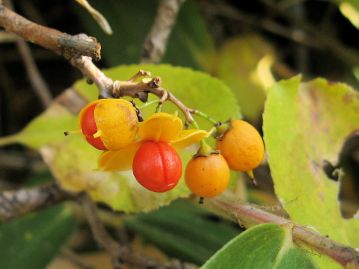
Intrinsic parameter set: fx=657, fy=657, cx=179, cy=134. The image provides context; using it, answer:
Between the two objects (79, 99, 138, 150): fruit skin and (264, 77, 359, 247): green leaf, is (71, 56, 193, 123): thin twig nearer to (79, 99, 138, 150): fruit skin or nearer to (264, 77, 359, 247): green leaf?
(79, 99, 138, 150): fruit skin

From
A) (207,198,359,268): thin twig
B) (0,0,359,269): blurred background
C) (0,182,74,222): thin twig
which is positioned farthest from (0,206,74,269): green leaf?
(207,198,359,268): thin twig

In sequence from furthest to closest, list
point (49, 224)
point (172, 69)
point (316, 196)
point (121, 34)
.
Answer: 1. point (121, 34)
2. point (49, 224)
3. point (172, 69)
4. point (316, 196)

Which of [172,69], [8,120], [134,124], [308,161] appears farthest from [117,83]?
[8,120]

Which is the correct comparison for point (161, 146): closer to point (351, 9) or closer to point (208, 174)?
point (208, 174)

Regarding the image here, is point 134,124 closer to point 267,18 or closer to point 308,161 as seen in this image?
point 308,161

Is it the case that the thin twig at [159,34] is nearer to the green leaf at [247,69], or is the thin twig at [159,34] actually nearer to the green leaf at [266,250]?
the green leaf at [247,69]

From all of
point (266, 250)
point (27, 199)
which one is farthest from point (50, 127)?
point (266, 250)

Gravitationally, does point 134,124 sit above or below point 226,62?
above
